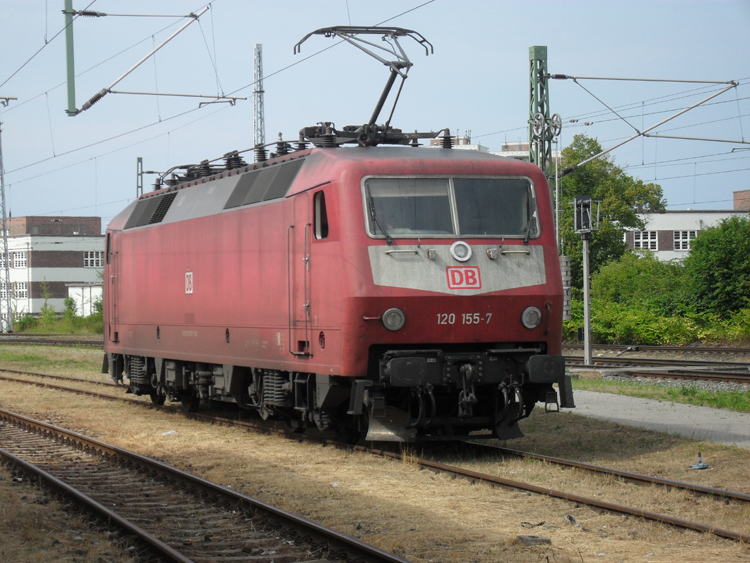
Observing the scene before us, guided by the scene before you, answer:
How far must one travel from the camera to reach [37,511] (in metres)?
8.65

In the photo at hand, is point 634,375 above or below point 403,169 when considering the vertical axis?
below

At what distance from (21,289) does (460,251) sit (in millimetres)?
80553

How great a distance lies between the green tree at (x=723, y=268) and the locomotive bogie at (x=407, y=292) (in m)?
25.8

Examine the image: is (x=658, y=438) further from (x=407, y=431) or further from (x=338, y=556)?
(x=338, y=556)

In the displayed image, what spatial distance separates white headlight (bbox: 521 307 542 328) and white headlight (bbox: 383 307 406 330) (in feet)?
4.77

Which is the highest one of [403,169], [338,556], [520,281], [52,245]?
[52,245]

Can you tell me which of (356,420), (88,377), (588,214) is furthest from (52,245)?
(356,420)

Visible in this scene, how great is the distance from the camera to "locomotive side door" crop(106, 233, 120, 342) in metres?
18.5

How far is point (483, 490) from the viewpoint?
899cm

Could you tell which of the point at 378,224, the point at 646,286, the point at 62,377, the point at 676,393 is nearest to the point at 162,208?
the point at 378,224

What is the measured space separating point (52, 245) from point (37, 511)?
79972 millimetres

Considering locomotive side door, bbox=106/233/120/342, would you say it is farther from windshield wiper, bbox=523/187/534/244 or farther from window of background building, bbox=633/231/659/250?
window of background building, bbox=633/231/659/250

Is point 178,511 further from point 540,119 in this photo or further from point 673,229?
point 673,229

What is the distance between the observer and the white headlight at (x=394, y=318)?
10.3 meters
